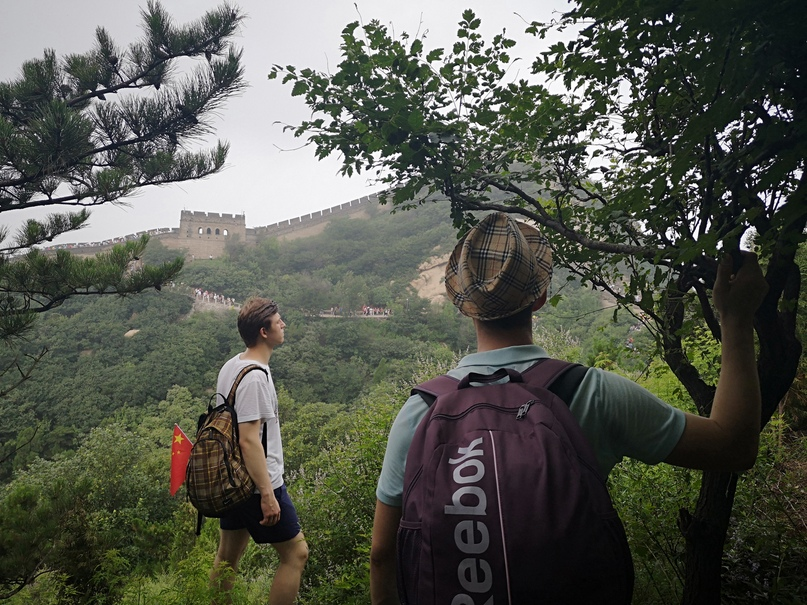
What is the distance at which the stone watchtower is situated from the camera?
121 feet

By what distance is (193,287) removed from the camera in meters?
33.3

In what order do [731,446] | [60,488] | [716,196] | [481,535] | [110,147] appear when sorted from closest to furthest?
1. [481,535]
2. [731,446]
3. [716,196]
4. [60,488]
5. [110,147]

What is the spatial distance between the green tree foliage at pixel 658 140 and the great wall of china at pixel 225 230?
35.0 metres

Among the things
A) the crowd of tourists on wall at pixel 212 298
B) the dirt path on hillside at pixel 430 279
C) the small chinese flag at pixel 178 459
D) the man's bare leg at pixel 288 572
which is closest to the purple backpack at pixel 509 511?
the man's bare leg at pixel 288 572

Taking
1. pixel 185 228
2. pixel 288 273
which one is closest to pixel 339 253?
pixel 288 273

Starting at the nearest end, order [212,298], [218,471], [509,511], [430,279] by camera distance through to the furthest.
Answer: [509,511], [218,471], [212,298], [430,279]

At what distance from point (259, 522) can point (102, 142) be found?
154 inches

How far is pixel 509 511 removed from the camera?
2.13 feet

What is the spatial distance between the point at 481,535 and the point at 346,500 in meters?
2.45

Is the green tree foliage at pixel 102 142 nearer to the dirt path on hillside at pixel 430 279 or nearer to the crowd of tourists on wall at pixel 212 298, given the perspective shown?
the crowd of tourists on wall at pixel 212 298

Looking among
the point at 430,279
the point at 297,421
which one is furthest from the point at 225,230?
the point at 297,421

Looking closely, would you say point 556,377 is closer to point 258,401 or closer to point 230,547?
point 258,401

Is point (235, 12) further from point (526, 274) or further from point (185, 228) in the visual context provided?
point (185, 228)

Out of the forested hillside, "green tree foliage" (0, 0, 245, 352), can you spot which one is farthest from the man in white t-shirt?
"green tree foliage" (0, 0, 245, 352)
